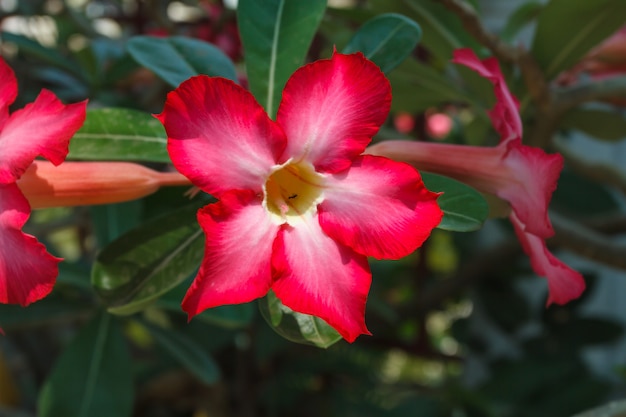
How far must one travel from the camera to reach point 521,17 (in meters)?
1.10

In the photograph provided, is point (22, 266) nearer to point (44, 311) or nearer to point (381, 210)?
point (381, 210)

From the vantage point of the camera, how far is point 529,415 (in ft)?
4.78

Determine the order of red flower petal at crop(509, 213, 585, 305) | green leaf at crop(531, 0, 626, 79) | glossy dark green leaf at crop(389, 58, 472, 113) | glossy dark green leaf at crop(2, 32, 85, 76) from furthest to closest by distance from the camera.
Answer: glossy dark green leaf at crop(2, 32, 85, 76)
glossy dark green leaf at crop(389, 58, 472, 113)
green leaf at crop(531, 0, 626, 79)
red flower petal at crop(509, 213, 585, 305)

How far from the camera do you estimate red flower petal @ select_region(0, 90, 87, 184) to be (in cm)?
48

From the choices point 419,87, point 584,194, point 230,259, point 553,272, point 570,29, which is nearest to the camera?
point 230,259

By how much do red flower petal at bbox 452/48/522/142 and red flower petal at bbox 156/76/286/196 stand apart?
20 cm

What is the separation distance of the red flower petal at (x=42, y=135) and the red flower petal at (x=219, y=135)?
0.21 ft

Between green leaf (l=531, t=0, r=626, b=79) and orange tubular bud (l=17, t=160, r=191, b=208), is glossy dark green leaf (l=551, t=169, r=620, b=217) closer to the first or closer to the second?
green leaf (l=531, t=0, r=626, b=79)

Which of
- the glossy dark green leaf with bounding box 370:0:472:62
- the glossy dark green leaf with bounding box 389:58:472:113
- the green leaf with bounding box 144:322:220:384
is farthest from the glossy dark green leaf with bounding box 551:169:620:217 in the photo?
the green leaf with bounding box 144:322:220:384

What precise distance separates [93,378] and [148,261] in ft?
1.20

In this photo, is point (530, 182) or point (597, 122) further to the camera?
point (597, 122)

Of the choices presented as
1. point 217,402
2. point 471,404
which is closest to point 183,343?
point 217,402

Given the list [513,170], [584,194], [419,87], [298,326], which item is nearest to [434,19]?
[419,87]

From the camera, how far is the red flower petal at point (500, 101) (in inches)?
23.0
